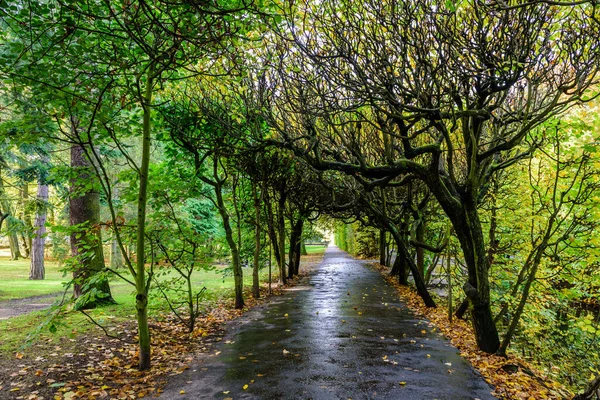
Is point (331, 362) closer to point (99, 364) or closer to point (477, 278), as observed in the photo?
point (477, 278)

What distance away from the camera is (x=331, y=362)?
5930 millimetres

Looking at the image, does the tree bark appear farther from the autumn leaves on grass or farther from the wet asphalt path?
the wet asphalt path

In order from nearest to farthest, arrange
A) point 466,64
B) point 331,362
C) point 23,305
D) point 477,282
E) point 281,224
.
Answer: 1. point 331,362
2. point 466,64
3. point 477,282
4. point 23,305
5. point 281,224

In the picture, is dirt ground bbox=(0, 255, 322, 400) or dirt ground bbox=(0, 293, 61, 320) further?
dirt ground bbox=(0, 293, 61, 320)

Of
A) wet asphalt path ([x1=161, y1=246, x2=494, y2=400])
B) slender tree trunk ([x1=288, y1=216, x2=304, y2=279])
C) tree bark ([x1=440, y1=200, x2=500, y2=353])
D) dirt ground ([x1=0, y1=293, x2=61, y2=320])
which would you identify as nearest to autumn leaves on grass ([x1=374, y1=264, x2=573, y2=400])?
wet asphalt path ([x1=161, y1=246, x2=494, y2=400])

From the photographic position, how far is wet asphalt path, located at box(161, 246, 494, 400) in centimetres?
483

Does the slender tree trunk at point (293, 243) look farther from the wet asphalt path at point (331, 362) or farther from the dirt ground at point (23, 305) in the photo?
the dirt ground at point (23, 305)

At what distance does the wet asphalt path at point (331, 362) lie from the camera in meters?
4.83

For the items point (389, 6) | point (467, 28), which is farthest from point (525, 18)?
point (389, 6)

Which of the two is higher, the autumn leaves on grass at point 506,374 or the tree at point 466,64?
the tree at point 466,64

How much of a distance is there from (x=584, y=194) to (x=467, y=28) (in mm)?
3515

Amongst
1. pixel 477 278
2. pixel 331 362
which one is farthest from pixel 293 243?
pixel 331 362

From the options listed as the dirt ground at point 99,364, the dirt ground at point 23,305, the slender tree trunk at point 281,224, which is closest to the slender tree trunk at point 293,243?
the slender tree trunk at point 281,224

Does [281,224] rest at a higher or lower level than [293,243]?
higher
